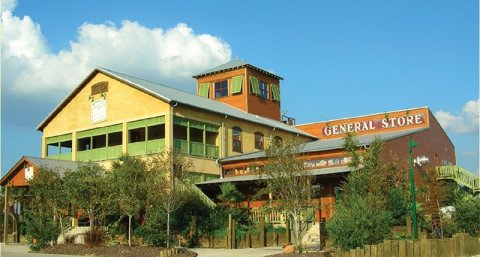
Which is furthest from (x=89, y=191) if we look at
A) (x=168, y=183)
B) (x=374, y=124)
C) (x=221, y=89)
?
(x=374, y=124)

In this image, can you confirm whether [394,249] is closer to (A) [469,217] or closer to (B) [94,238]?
(A) [469,217]

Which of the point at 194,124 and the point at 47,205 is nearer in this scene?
the point at 47,205

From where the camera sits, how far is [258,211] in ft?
99.9

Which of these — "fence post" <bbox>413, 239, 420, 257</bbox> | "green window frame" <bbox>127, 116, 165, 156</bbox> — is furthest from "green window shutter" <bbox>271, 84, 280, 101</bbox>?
"fence post" <bbox>413, 239, 420, 257</bbox>

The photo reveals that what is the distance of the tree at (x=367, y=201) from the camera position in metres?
17.9

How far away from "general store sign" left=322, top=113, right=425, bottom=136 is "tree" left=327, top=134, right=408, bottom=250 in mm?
17770

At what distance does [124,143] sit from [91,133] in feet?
13.5

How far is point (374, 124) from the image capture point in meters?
50.5

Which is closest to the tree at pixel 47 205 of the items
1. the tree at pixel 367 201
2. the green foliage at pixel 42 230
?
the green foliage at pixel 42 230

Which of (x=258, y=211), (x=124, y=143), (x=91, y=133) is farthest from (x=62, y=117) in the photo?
(x=258, y=211)

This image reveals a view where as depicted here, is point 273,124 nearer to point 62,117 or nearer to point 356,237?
point 62,117

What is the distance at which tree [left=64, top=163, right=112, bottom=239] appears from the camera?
87.1ft

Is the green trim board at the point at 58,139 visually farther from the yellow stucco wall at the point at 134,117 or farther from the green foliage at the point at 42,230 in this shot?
the green foliage at the point at 42,230

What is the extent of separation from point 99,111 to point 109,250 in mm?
17050
